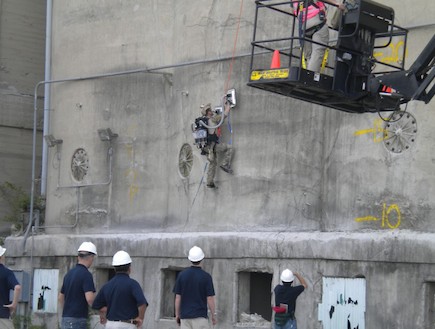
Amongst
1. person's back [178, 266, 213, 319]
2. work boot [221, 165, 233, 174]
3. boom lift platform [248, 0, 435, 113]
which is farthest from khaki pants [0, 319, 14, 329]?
work boot [221, 165, 233, 174]

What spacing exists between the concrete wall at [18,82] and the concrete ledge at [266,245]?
3.57 m

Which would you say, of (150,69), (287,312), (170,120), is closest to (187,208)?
(170,120)

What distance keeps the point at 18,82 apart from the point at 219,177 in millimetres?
9049

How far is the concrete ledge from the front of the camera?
46.0 feet

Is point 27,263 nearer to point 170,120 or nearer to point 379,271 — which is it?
point 170,120

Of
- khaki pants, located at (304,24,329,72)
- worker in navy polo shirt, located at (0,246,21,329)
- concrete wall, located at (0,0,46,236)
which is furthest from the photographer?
concrete wall, located at (0,0,46,236)

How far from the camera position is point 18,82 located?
80.4ft

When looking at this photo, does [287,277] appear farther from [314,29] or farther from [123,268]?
[314,29]

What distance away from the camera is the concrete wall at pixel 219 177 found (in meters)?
14.3

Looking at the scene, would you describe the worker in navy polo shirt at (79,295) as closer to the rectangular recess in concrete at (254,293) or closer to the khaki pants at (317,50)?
the khaki pants at (317,50)

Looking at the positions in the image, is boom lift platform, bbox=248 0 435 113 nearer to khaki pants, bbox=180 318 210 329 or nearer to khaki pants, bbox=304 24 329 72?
khaki pants, bbox=304 24 329 72

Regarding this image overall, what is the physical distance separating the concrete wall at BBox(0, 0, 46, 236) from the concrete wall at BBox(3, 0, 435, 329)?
2.83 meters

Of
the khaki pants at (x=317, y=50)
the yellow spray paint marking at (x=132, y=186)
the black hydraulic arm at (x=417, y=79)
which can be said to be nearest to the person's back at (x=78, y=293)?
the khaki pants at (x=317, y=50)

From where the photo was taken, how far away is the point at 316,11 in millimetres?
12352
